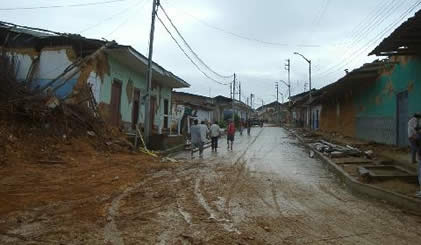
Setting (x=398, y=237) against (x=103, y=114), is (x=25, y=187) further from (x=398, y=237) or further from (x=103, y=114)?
(x=103, y=114)

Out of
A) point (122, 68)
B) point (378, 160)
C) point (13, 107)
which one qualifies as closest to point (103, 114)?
point (122, 68)

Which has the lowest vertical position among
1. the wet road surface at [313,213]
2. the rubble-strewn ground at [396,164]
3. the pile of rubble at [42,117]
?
the wet road surface at [313,213]

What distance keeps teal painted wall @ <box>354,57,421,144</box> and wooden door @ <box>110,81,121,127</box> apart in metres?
12.3

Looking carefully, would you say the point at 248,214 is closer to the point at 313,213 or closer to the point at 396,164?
the point at 313,213

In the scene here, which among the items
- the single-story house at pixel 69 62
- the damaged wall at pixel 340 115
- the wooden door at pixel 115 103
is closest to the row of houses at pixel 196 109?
the wooden door at pixel 115 103

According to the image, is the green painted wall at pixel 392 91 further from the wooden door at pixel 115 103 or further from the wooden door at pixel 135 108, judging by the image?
the wooden door at pixel 135 108

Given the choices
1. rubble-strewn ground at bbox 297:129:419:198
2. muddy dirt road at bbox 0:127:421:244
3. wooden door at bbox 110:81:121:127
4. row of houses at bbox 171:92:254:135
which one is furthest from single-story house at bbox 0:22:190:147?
rubble-strewn ground at bbox 297:129:419:198

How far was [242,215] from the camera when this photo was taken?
6.75 meters

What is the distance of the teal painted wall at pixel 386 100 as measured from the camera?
15.4m

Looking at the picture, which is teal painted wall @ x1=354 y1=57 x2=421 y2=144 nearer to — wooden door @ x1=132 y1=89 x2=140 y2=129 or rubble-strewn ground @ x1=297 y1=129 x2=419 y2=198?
rubble-strewn ground @ x1=297 y1=129 x2=419 y2=198

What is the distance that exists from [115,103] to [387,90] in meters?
12.6

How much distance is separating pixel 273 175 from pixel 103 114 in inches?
345

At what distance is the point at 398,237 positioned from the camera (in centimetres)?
572

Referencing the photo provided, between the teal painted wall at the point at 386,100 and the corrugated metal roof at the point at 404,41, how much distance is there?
1.07m
